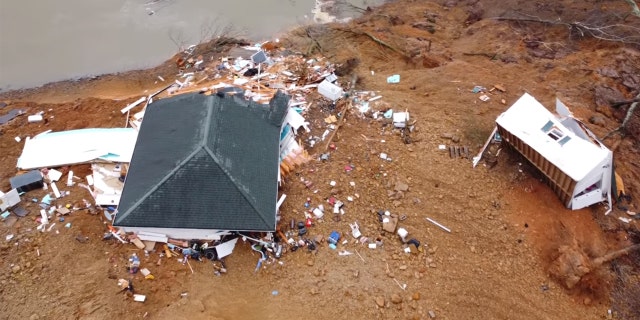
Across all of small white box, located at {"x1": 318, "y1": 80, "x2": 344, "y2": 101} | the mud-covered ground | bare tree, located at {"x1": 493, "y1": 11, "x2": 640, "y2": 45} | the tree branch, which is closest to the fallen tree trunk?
A: the mud-covered ground

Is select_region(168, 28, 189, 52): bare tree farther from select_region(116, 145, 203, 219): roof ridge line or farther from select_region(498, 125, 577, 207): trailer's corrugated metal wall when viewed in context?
select_region(498, 125, 577, 207): trailer's corrugated metal wall

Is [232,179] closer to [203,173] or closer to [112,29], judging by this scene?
[203,173]

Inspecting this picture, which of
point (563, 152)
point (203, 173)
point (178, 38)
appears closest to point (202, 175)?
point (203, 173)

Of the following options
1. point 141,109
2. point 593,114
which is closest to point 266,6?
point 141,109

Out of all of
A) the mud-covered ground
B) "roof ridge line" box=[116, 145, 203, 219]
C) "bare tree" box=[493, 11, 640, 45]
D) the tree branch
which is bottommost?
the mud-covered ground

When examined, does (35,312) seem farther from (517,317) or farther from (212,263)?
(517,317)

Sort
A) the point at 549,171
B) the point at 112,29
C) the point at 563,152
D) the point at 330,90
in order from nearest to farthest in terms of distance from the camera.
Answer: the point at 563,152 → the point at 549,171 → the point at 330,90 → the point at 112,29

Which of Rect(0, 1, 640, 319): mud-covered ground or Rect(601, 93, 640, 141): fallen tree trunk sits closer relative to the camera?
Rect(0, 1, 640, 319): mud-covered ground
